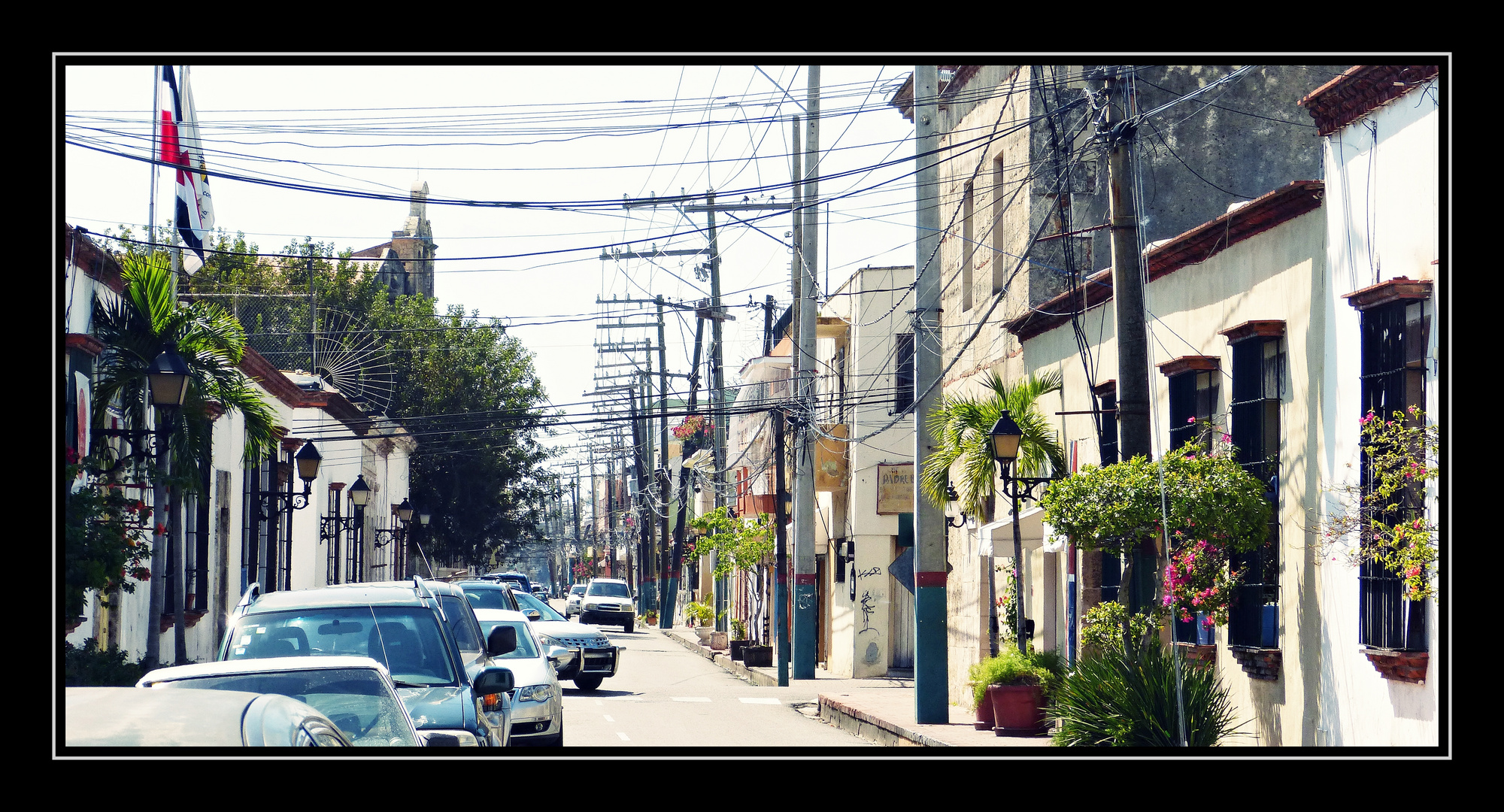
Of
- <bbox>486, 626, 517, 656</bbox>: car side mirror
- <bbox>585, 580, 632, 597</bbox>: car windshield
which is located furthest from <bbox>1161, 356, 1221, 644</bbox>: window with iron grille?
<bbox>585, 580, 632, 597</bbox>: car windshield

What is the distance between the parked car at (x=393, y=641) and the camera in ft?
33.6

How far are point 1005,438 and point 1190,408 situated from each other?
1874mm

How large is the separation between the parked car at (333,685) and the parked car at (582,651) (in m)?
17.3

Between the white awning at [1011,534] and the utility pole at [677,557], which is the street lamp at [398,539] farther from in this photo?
the white awning at [1011,534]

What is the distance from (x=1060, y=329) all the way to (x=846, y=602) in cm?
1623

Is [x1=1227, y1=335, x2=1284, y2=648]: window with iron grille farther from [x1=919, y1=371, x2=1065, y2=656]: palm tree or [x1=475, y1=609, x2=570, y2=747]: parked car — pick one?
[x1=475, y1=609, x2=570, y2=747]: parked car

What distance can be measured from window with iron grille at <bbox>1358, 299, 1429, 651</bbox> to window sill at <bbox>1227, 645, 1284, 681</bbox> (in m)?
1.80

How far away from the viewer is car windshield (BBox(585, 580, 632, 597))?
186 feet

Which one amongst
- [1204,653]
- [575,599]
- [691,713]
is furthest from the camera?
[575,599]

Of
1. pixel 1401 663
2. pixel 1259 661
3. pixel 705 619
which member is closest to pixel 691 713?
pixel 1259 661

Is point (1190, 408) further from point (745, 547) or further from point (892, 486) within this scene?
point (745, 547)

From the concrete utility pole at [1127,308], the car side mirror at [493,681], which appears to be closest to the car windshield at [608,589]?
the concrete utility pole at [1127,308]

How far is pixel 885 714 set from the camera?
2070 centimetres
